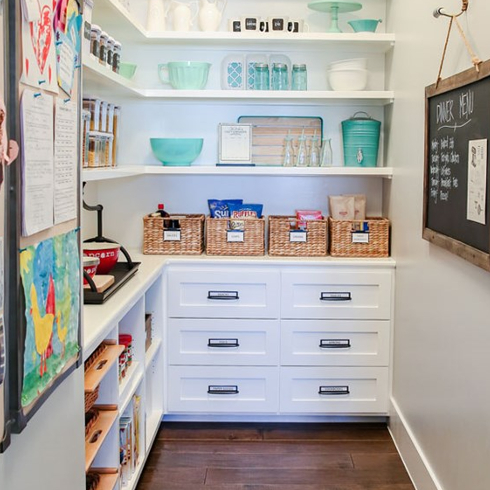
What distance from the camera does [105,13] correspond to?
2641 millimetres

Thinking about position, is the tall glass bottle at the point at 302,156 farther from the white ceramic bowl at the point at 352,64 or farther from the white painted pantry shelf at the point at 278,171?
the white ceramic bowl at the point at 352,64

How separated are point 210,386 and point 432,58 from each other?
1780 mm

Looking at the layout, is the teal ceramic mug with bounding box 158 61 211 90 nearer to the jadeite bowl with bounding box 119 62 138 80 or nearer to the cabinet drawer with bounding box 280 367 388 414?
the jadeite bowl with bounding box 119 62 138 80

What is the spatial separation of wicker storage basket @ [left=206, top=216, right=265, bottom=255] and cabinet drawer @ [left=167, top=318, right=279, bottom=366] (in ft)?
1.16

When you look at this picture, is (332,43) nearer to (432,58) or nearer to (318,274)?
(432,58)

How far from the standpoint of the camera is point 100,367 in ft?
6.54

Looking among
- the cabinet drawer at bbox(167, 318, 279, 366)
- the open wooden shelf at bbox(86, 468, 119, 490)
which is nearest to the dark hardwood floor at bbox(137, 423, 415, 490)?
the cabinet drawer at bbox(167, 318, 279, 366)

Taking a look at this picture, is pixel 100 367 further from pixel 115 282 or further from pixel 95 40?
pixel 95 40

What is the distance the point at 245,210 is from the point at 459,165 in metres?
1.43

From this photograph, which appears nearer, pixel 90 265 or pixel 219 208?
pixel 90 265

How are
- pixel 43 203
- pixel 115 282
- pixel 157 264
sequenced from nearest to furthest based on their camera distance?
pixel 43 203
pixel 115 282
pixel 157 264

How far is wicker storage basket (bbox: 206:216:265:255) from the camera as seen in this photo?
3.22 m

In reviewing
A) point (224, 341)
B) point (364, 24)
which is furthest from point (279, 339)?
point (364, 24)

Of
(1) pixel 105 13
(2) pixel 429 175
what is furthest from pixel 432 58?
(1) pixel 105 13
